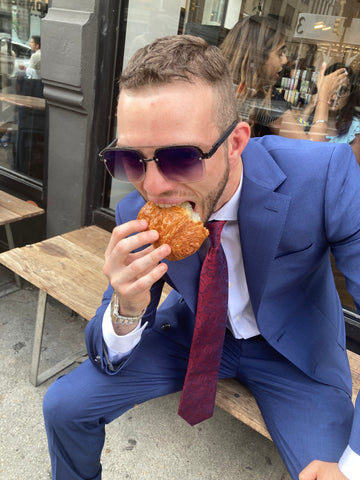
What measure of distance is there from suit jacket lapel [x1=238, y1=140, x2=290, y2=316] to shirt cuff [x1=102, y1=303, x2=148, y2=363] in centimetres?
59

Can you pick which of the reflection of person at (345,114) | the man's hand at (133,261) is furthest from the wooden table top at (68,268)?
the reflection of person at (345,114)

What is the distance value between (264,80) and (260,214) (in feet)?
5.62

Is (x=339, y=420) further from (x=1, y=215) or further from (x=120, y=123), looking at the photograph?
(x=1, y=215)

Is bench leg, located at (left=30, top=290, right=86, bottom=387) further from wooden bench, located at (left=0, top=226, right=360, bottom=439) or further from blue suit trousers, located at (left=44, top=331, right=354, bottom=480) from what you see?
blue suit trousers, located at (left=44, top=331, right=354, bottom=480)

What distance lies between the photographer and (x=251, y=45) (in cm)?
295

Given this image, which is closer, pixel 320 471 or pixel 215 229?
pixel 320 471

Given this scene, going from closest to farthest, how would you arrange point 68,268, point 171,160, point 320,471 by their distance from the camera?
point 171,160 → point 320,471 → point 68,268

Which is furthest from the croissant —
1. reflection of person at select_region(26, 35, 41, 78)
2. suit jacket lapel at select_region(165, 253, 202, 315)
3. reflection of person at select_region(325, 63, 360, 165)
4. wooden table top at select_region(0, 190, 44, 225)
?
reflection of person at select_region(26, 35, 41, 78)

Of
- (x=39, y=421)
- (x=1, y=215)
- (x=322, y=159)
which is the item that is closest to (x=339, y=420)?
(x=322, y=159)

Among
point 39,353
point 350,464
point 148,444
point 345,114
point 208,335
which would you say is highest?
point 345,114

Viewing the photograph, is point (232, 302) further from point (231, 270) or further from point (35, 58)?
point (35, 58)

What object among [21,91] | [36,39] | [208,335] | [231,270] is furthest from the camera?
[21,91]

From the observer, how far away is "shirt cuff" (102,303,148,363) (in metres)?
1.80

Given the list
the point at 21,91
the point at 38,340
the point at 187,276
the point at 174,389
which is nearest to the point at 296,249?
the point at 187,276
